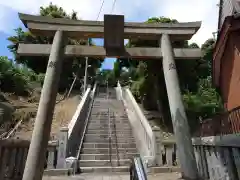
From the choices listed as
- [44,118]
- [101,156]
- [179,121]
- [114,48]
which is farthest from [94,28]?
[101,156]

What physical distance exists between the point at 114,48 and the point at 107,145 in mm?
5042

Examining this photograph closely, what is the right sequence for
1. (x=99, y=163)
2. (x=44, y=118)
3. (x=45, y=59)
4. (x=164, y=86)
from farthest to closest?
(x=45, y=59)
(x=164, y=86)
(x=99, y=163)
(x=44, y=118)

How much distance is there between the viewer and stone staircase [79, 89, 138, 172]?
8500mm

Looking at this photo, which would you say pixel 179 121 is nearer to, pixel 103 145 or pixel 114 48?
pixel 114 48

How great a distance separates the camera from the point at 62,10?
1077 inches

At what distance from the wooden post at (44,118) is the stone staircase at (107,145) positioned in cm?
371

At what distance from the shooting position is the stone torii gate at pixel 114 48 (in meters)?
5.39

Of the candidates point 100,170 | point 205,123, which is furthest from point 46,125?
point 205,123

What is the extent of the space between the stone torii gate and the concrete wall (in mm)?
1814

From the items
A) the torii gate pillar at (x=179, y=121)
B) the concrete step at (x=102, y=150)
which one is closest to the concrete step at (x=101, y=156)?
the concrete step at (x=102, y=150)

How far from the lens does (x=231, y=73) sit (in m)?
8.31

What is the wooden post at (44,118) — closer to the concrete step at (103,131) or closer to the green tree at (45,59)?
the concrete step at (103,131)

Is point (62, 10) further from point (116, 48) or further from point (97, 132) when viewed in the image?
point (116, 48)

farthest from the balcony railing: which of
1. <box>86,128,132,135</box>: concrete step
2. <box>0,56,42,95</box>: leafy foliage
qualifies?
<box>0,56,42,95</box>: leafy foliage
